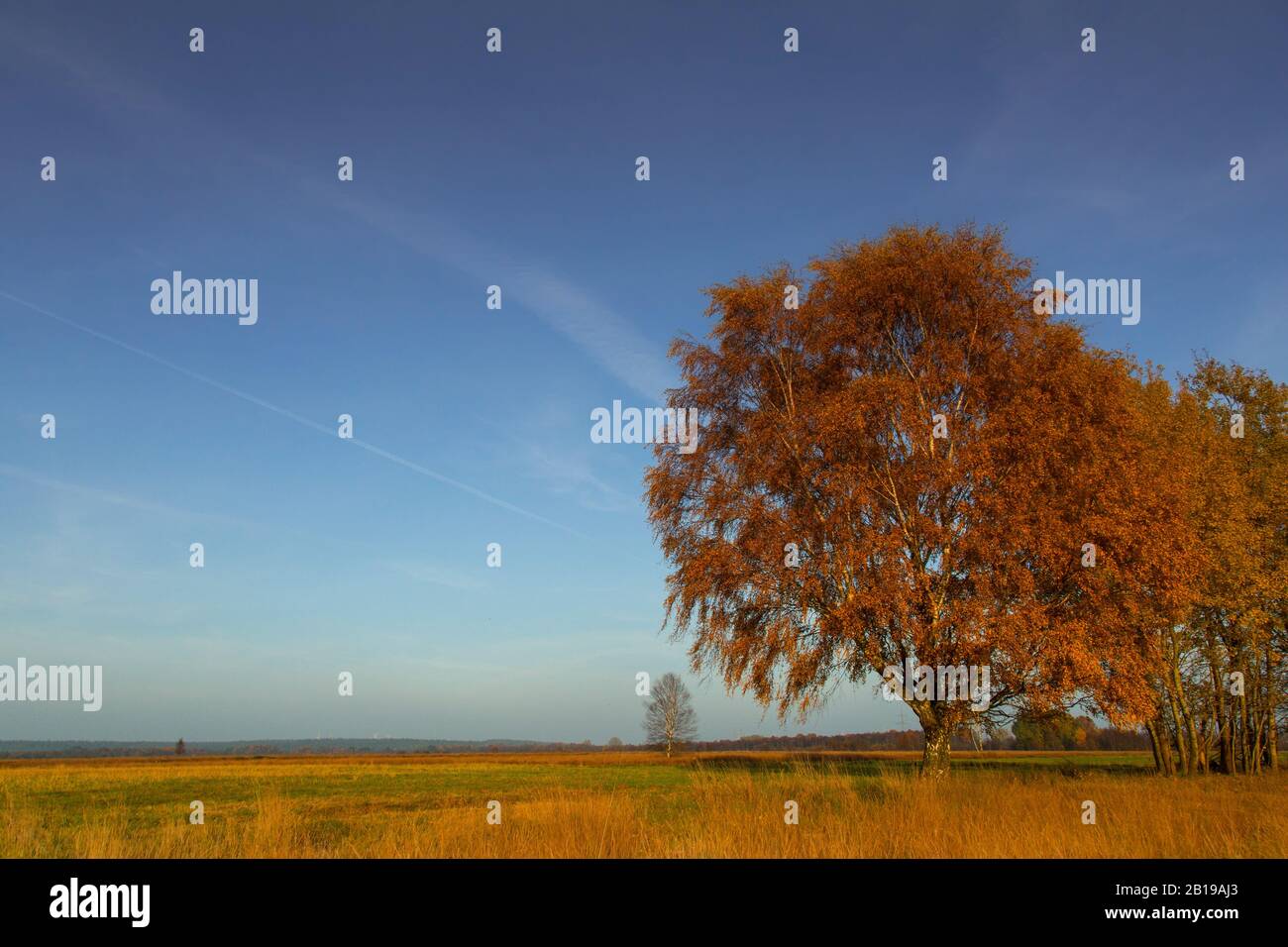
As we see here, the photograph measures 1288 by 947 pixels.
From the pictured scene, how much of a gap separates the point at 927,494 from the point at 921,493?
0.17m

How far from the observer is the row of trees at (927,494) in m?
20.3

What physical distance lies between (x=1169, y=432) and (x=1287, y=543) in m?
5.49

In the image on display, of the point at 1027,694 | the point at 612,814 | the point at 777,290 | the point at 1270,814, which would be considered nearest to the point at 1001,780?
the point at 1027,694

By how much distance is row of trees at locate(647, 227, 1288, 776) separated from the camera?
66.5 ft

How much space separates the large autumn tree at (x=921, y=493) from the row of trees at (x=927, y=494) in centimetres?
6

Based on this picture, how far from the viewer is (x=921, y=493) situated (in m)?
21.7

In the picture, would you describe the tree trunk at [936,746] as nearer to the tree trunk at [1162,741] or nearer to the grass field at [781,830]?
the grass field at [781,830]

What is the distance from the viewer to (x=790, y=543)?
21938 mm

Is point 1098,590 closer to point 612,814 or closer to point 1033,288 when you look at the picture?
point 1033,288

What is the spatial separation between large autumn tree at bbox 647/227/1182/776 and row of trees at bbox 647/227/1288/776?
0.06 m

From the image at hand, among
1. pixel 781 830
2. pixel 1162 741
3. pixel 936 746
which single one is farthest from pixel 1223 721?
pixel 781 830

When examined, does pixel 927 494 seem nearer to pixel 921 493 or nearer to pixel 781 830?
pixel 921 493
